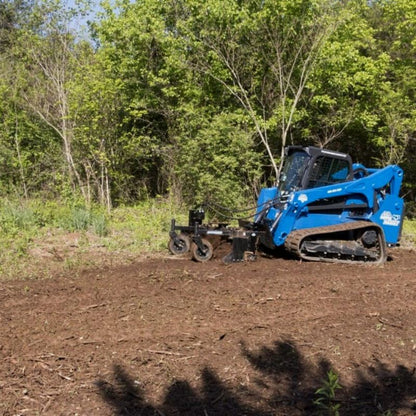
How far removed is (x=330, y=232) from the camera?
902cm

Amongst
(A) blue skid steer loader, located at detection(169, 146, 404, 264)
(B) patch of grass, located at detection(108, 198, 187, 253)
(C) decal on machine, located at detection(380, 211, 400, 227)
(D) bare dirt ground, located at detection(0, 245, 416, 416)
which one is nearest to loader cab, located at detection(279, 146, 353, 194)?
(A) blue skid steer loader, located at detection(169, 146, 404, 264)

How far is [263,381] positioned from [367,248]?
18.3 feet

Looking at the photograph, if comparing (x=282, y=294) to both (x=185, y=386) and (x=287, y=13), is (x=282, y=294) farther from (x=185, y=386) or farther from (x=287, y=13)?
(x=287, y=13)

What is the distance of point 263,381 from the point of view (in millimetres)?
4375

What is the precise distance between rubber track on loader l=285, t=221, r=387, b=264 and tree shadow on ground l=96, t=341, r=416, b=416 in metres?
4.08

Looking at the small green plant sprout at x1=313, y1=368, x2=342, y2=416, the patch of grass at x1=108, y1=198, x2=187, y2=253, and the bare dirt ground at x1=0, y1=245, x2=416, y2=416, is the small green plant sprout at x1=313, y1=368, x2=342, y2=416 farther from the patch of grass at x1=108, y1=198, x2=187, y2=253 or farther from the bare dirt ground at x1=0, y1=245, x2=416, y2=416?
the patch of grass at x1=108, y1=198, x2=187, y2=253

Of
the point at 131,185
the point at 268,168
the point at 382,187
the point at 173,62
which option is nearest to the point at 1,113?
the point at 131,185

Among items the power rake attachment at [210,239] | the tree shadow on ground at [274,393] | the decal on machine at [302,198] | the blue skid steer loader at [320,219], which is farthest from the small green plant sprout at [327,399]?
the decal on machine at [302,198]

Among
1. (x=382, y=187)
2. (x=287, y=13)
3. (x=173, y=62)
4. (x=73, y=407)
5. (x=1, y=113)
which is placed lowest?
(x=73, y=407)

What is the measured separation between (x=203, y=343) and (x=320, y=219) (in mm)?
4675

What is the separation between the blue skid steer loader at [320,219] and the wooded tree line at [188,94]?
4054mm

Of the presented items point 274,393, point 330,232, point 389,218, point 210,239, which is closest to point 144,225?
point 210,239

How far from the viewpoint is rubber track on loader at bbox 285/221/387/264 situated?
875 cm

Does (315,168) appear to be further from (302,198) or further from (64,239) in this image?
(64,239)
